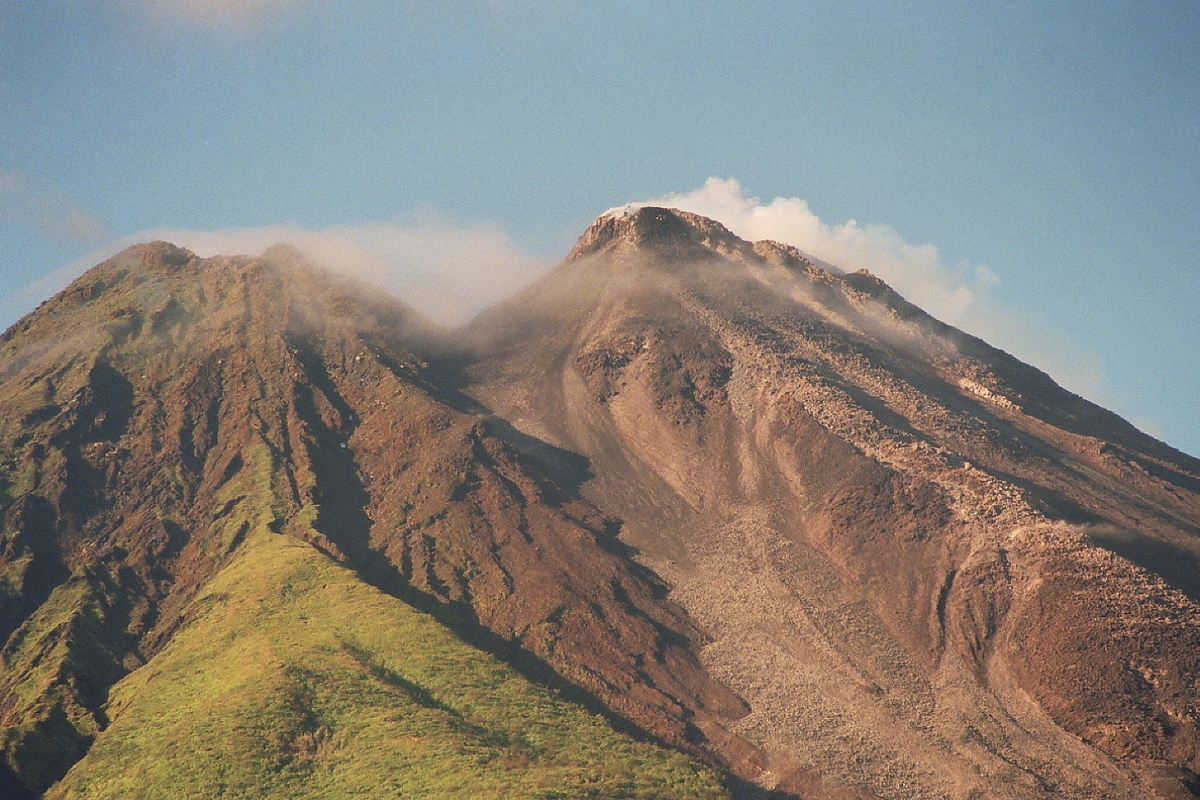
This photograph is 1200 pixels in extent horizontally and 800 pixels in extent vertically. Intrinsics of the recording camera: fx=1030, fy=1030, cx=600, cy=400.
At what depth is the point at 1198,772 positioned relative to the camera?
3073 inches

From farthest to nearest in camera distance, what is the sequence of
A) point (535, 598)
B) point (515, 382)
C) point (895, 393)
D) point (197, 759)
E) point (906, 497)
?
point (515, 382) < point (895, 393) < point (906, 497) < point (535, 598) < point (197, 759)

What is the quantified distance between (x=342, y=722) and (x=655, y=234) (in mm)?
108115

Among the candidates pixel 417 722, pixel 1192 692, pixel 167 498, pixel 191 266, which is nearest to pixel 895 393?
pixel 1192 692

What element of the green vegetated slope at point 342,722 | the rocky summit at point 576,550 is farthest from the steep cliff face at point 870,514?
the green vegetated slope at point 342,722

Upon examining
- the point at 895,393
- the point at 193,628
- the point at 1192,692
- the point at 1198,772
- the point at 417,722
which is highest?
the point at 895,393

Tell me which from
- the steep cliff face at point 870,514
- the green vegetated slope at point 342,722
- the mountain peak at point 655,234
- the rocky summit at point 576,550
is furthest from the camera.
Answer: the mountain peak at point 655,234

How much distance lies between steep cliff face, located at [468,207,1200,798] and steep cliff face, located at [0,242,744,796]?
8481 mm

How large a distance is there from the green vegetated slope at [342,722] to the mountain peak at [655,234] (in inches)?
3463

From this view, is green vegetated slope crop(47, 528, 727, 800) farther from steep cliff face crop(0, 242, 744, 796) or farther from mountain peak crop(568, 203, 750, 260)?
mountain peak crop(568, 203, 750, 260)

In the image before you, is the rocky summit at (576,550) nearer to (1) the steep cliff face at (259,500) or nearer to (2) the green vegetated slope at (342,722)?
(2) the green vegetated slope at (342,722)

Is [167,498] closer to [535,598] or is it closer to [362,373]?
[362,373]

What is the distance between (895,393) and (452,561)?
59242 millimetres

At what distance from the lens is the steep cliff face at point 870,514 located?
83.1m

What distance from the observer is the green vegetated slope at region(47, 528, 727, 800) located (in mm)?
64750
